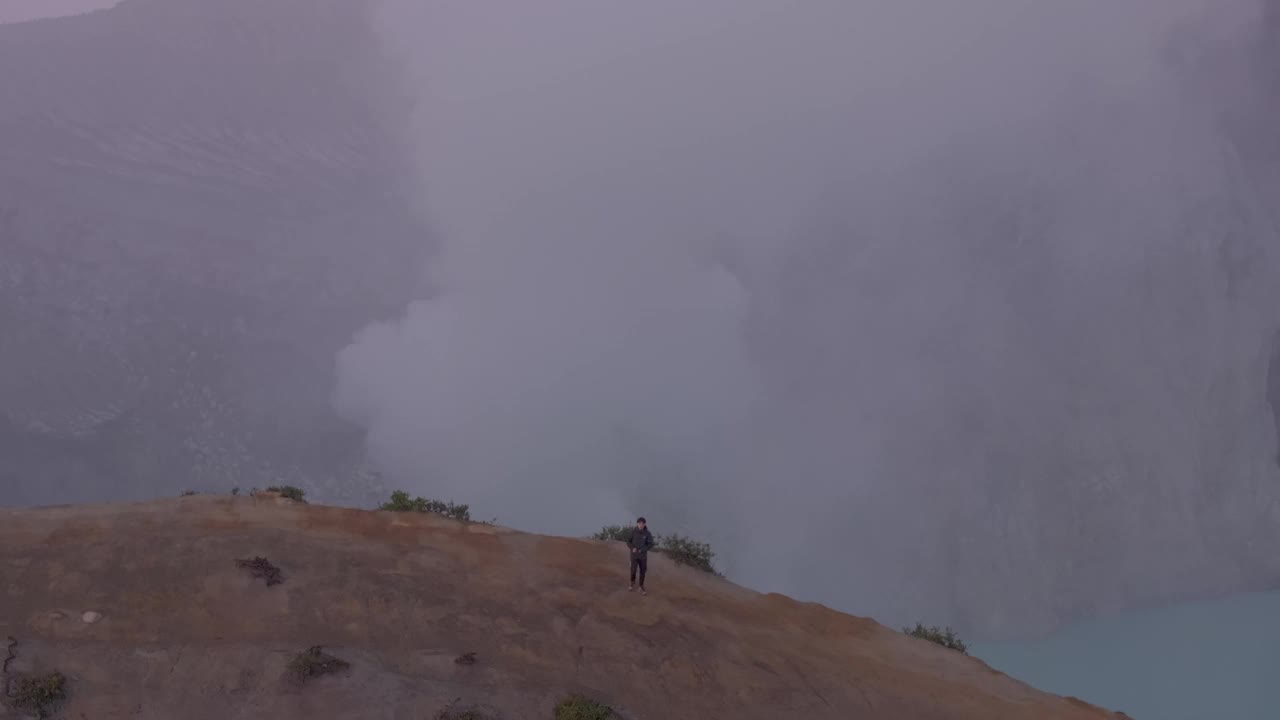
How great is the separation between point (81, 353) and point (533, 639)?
97.9 m

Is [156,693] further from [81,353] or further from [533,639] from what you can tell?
[81,353]

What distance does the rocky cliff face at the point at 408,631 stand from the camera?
15.2 meters

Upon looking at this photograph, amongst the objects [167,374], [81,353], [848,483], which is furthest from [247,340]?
[848,483]

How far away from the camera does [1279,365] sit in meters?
100

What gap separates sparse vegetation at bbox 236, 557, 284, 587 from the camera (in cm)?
1830

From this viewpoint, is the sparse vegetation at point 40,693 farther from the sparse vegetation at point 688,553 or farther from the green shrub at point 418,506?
the sparse vegetation at point 688,553

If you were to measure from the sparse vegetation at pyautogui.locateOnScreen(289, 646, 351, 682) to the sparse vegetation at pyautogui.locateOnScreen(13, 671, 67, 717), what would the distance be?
365cm

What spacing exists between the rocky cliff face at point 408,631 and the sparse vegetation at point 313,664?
13 centimetres

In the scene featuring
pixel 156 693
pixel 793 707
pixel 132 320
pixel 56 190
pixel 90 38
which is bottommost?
pixel 156 693

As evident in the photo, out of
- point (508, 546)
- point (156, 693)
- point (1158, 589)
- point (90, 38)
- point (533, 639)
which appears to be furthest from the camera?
point (90, 38)

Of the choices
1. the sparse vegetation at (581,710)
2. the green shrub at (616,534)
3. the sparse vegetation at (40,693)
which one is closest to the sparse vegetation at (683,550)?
the green shrub at (616,534)

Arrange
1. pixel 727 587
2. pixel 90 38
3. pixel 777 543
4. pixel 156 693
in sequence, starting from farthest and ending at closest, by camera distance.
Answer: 1. pixel 90 38
2. pixel 777 543
3. pixel 727 587
4. pixel 156 693

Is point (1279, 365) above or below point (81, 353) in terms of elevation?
above

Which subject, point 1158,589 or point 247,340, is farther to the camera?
point 247,340
